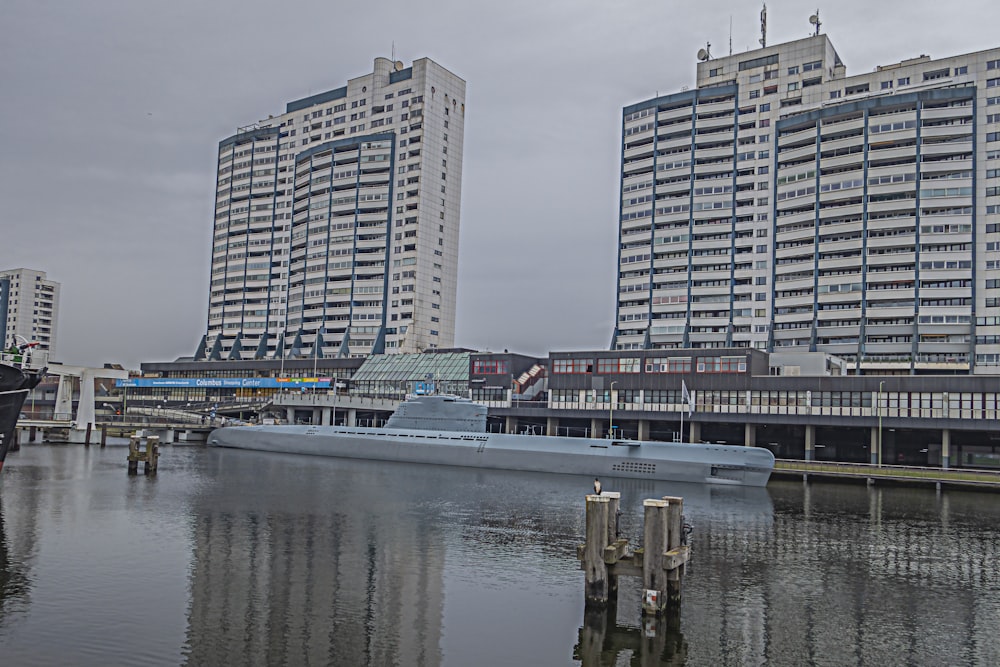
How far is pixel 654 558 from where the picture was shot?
73.8 ft

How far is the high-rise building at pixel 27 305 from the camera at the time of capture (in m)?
190

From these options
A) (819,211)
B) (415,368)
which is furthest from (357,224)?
(819,211)

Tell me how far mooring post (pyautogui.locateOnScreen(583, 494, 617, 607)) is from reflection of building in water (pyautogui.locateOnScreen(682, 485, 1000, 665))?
2.51 meters

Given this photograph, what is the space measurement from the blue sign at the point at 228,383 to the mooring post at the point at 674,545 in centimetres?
10289

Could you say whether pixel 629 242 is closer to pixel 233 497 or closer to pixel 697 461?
pixel 697 461

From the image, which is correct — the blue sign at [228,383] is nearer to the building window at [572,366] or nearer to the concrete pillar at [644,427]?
the building window at [572,366]

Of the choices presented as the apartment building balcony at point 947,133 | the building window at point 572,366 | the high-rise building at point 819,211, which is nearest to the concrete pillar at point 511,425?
the building window at point 572,366

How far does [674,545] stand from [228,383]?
122 meters

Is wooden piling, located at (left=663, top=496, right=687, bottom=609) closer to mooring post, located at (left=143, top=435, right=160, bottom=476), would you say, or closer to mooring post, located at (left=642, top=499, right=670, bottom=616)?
mooring post, located at (left=642, top=499, right=670, bottom=616)

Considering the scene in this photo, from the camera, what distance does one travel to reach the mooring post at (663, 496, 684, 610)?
2317 centimetres

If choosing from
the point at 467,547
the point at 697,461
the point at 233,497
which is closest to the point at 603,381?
the point at 697,461

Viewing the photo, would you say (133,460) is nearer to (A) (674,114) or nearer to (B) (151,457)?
(B) (151,457)

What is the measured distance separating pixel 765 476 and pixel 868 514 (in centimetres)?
1236

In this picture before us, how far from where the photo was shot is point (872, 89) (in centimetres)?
10688
